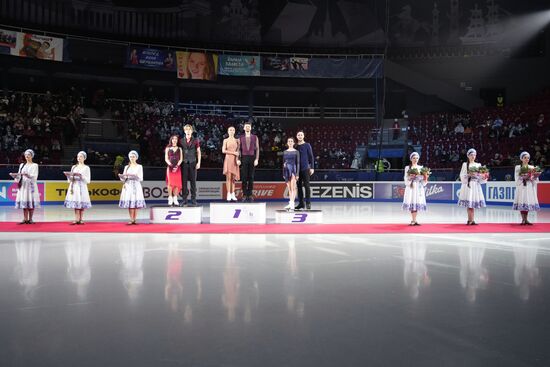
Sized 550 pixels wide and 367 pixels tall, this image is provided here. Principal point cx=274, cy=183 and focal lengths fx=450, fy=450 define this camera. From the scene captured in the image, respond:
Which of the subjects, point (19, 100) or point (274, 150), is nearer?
point (19, 100)

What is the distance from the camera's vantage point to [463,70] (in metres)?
32.3

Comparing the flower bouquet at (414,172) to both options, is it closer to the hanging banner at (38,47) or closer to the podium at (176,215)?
the podium at (176,215)

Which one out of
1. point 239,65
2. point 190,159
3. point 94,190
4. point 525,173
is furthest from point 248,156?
point 239,65

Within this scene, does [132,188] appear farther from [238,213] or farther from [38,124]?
[38,124]

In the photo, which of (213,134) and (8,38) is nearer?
(8,38)

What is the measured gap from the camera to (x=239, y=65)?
31328 millimetres

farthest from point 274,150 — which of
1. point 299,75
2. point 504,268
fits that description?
point 504,268

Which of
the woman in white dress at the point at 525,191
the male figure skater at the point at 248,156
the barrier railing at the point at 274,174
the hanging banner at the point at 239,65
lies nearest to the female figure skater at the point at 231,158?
the male figure skater at the point at 248,156

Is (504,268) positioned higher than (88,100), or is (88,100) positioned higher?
(88,100)

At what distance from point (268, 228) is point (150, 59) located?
22.1m

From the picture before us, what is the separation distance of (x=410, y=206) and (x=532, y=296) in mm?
6800

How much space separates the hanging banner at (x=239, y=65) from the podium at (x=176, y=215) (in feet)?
69.6

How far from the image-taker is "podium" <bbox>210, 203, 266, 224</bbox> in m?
11.7

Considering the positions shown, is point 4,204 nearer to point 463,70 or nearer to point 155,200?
point 155,200
